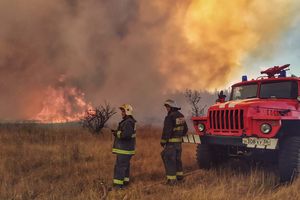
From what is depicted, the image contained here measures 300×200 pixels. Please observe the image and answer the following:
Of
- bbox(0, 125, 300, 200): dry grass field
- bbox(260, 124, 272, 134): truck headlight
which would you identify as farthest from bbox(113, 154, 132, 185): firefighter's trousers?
bbox(260, 124, 272, 134): truck headlight

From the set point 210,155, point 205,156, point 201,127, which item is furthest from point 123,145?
point 210,155

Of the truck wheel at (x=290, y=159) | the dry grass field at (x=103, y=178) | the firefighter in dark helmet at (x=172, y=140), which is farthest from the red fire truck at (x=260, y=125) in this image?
the firefighter in dark helmet at (x=172, y=140)

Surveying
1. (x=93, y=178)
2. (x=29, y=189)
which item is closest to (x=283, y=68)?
(x=93, y=178)

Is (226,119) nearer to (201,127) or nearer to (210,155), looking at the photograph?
(201,127)

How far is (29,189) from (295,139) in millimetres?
5872

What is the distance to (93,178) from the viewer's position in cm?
861

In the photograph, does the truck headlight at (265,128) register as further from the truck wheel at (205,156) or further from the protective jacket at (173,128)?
the truck wheel at (205,156)

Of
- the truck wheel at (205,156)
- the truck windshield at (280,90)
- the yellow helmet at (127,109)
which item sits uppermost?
the truck windshield at (280,90)

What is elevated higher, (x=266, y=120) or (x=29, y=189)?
(x=266, y=120)

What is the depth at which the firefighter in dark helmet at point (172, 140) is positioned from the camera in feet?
27.0

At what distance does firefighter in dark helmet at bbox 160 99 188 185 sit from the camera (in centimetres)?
824

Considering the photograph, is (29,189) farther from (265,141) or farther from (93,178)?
(265,141)

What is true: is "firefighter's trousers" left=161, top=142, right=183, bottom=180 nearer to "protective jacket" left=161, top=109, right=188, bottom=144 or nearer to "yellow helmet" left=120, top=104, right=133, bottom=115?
"protective jacket" left=161, top=109, right=188, bottom=144

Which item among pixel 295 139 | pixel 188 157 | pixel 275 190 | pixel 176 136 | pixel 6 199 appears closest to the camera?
pixel 6 199
